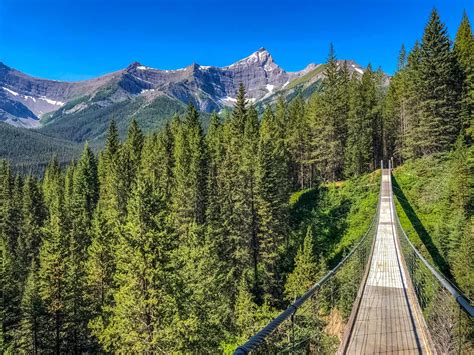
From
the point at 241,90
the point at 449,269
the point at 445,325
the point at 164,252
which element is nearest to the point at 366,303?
the point at 445,325

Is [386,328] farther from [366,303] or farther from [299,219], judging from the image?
[299,219]

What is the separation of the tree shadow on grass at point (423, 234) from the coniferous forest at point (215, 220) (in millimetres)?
417

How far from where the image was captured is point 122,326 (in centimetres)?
1866

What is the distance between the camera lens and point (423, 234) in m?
29.7

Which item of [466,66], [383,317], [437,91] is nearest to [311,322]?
[383,317]

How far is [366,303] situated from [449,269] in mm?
17478

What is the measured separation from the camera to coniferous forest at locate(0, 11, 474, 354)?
20.9 metres

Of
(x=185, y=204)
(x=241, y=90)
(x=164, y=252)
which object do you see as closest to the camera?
(x=164, y=252)

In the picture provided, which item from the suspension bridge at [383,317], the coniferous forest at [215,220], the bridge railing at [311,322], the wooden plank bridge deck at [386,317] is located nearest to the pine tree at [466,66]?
the coniferous forest at [215,220]

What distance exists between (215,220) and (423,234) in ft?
72.3

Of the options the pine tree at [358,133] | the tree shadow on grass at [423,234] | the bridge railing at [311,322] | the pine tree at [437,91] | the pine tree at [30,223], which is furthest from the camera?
the pine tree at [30,223]

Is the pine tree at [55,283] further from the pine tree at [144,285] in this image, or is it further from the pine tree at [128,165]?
the pine tree at [128,165]

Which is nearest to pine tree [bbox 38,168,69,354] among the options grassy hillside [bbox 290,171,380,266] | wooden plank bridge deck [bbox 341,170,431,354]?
wooden plank bridge deck [bbox 341,170,431,354]

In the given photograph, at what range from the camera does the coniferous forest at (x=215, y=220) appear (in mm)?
20922
